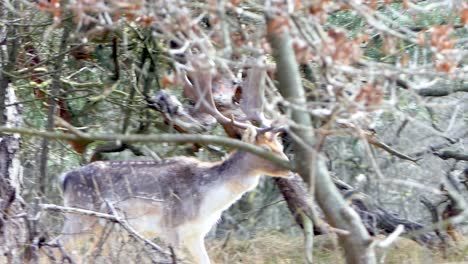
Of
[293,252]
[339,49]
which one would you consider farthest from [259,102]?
[339,49]

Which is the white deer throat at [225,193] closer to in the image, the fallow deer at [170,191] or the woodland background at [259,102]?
the fallow deer at [170,191]

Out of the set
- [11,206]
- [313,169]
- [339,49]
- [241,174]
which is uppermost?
[339,49]

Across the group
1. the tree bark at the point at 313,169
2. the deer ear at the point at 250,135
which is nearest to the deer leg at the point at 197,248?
the deer ear at the point at 250,135

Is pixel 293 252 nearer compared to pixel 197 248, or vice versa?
pixel 197 248

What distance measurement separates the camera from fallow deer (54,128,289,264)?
932 cm

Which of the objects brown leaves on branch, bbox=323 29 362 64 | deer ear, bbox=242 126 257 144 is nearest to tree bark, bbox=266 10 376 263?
brown leaves on branch, bbox=323 29 362 64

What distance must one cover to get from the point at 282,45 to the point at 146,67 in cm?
507

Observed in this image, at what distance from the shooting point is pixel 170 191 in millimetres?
9680

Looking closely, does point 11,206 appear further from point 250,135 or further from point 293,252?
point 293,252

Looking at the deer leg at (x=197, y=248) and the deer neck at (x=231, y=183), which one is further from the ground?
the deer neck at (x=231, y=183)

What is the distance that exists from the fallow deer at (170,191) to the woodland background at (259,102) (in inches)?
12.2

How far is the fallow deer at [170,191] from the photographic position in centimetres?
932

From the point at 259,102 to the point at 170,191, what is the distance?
88.9 inches

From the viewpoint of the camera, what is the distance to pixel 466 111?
1057 cm
